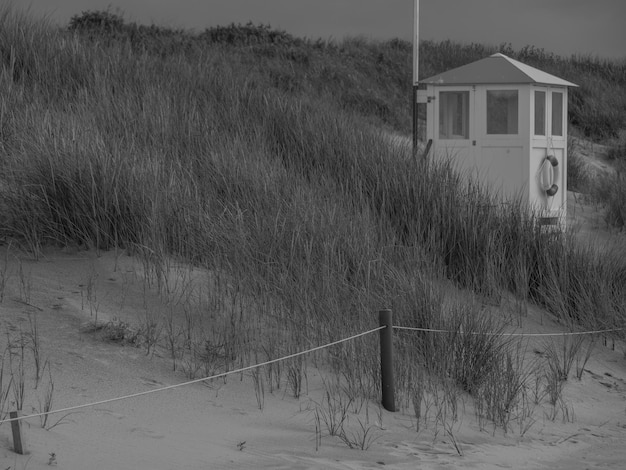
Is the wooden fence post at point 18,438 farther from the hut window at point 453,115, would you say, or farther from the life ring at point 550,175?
the life ring at point 550,175

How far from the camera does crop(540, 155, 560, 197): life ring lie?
39.3ft

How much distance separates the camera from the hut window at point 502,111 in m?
11.8

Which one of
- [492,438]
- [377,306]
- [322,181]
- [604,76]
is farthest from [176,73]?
[604,76]

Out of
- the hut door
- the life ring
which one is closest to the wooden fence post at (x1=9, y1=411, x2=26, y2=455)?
the hut door

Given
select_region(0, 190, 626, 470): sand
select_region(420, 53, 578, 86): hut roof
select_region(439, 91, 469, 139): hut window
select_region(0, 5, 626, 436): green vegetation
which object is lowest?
select_region(0, 190, 626, 470): sand

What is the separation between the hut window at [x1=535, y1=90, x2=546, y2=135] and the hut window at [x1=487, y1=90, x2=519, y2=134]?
0.33 meters

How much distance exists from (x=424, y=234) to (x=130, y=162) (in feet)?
10.2

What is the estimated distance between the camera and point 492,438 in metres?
5.95

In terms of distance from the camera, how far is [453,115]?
12195mm

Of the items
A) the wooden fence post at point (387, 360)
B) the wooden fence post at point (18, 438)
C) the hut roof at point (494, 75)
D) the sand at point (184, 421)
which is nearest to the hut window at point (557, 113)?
the hut roof at point (494, 75)

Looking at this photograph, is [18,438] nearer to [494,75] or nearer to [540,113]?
[494,75]

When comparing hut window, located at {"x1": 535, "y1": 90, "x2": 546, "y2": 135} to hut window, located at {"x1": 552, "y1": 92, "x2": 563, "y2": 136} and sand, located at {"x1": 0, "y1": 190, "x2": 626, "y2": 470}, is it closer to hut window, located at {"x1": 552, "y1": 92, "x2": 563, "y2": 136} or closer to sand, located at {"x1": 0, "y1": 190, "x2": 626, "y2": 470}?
hut window, located at {"x1": 552, "y1": 92, "x2": 563, "y2": 136}

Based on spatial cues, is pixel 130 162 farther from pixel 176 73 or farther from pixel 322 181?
pixel 176 73

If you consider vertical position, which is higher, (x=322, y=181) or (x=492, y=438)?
(x=322, y=181)
